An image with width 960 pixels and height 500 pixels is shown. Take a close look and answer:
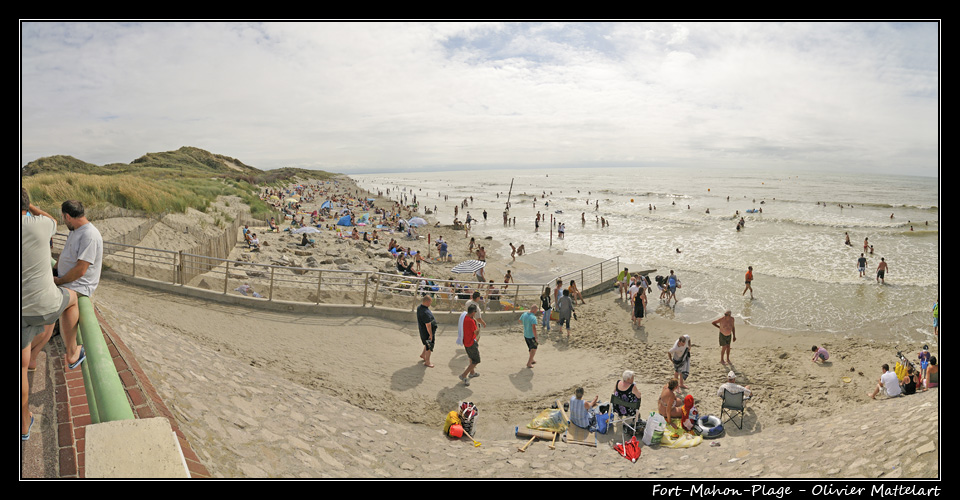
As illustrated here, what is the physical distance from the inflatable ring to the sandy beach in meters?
0.26

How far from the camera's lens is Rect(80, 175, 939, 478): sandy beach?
4.41m

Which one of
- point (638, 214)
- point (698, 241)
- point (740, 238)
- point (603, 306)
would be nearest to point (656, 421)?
point (603, 306)

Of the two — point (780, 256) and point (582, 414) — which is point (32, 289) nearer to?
point (582, 414)

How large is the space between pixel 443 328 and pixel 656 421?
522 centimetres

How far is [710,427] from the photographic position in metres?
6.43

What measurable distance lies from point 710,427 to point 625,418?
4.33ft

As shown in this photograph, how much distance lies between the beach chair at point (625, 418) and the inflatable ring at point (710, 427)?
0.94 m

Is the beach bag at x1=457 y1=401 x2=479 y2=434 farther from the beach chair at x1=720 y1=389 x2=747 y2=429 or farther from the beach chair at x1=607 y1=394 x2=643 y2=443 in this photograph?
the beach chair at x1=720 y1=389 x2=747 y2=429

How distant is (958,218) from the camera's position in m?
4.49

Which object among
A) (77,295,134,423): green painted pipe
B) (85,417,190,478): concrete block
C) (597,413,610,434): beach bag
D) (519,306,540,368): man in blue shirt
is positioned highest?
(77,295,134,423): green painted pipe

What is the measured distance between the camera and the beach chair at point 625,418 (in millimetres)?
6107

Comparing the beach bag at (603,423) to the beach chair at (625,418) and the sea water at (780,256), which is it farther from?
the sea water at (780,256)

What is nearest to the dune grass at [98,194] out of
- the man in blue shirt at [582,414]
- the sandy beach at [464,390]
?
the sandy beach at [464,390]

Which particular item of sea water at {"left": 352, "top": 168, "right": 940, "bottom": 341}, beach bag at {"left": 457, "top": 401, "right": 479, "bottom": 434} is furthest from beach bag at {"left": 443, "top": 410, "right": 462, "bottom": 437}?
sea water at {"left": 352, "top": 168, "right": 940, "bottom": 341}
